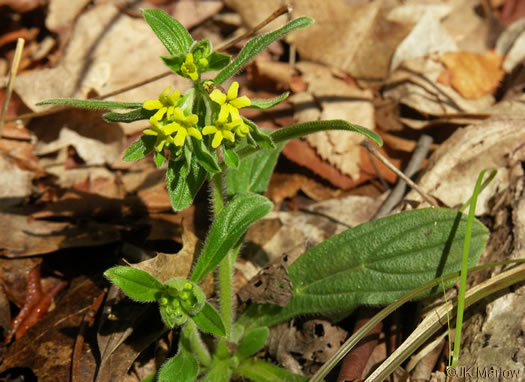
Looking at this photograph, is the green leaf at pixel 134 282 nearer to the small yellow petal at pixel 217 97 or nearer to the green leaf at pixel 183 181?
the green leaf at pixel 183 181

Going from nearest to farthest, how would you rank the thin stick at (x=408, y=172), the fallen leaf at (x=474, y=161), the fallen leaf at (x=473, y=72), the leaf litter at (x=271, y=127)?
the leaf litter at (x=271, y=127) → the fallen leaf at (x=474, y=161) → the thin stick at (x=408, y=172) → the fallen leaf at (x=473, y=72)

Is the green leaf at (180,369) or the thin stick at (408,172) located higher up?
the thin stick at (408,172)

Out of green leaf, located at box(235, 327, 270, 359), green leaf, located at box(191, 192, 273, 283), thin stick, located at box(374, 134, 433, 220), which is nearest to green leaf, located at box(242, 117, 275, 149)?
green leaf, located at box(191, 192, 273, 283)

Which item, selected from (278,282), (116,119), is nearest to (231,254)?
(278,282)

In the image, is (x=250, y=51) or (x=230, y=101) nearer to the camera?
(x=230, y=101)

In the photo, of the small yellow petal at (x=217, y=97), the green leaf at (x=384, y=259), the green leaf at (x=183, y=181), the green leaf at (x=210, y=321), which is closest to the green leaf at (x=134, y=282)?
the green leaf at (x=210, y=321)

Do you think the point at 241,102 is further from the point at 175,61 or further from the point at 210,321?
the point at 210,321

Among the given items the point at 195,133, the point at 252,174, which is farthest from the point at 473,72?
the point at 195,133

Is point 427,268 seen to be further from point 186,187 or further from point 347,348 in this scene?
point 186,187
